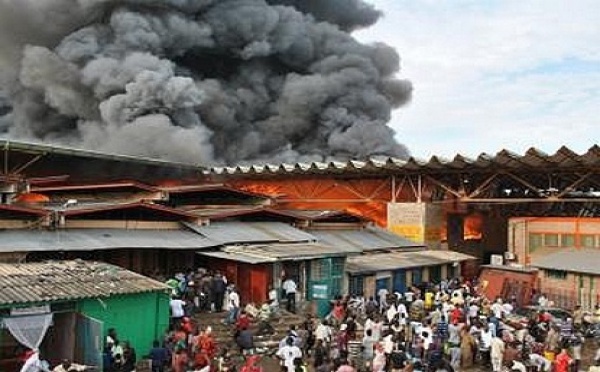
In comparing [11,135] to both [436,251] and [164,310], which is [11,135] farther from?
[164,310]

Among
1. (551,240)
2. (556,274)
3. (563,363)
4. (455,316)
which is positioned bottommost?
(563,363)

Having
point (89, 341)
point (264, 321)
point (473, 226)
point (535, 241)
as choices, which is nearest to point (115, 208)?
point (264, 321)

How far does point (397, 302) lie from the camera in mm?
18797

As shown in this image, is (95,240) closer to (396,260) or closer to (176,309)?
(176,309)

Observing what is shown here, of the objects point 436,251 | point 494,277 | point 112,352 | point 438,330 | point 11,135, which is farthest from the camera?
point 11,135

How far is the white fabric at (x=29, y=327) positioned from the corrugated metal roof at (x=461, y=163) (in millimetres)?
18707

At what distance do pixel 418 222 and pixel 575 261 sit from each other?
7.87 metres

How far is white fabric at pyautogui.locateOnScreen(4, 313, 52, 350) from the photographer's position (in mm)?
11812

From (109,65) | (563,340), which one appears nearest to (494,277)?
(563,340)

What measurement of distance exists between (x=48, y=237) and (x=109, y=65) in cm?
2363

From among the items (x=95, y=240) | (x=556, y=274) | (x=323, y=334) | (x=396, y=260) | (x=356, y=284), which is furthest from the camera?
(x=396, y=260)

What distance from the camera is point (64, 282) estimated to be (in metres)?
13.3

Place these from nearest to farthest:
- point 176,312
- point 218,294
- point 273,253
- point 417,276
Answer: point 176,312 < point 218,294 < point 273,253 < point 417,276

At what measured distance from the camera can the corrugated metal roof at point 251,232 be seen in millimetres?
20016
